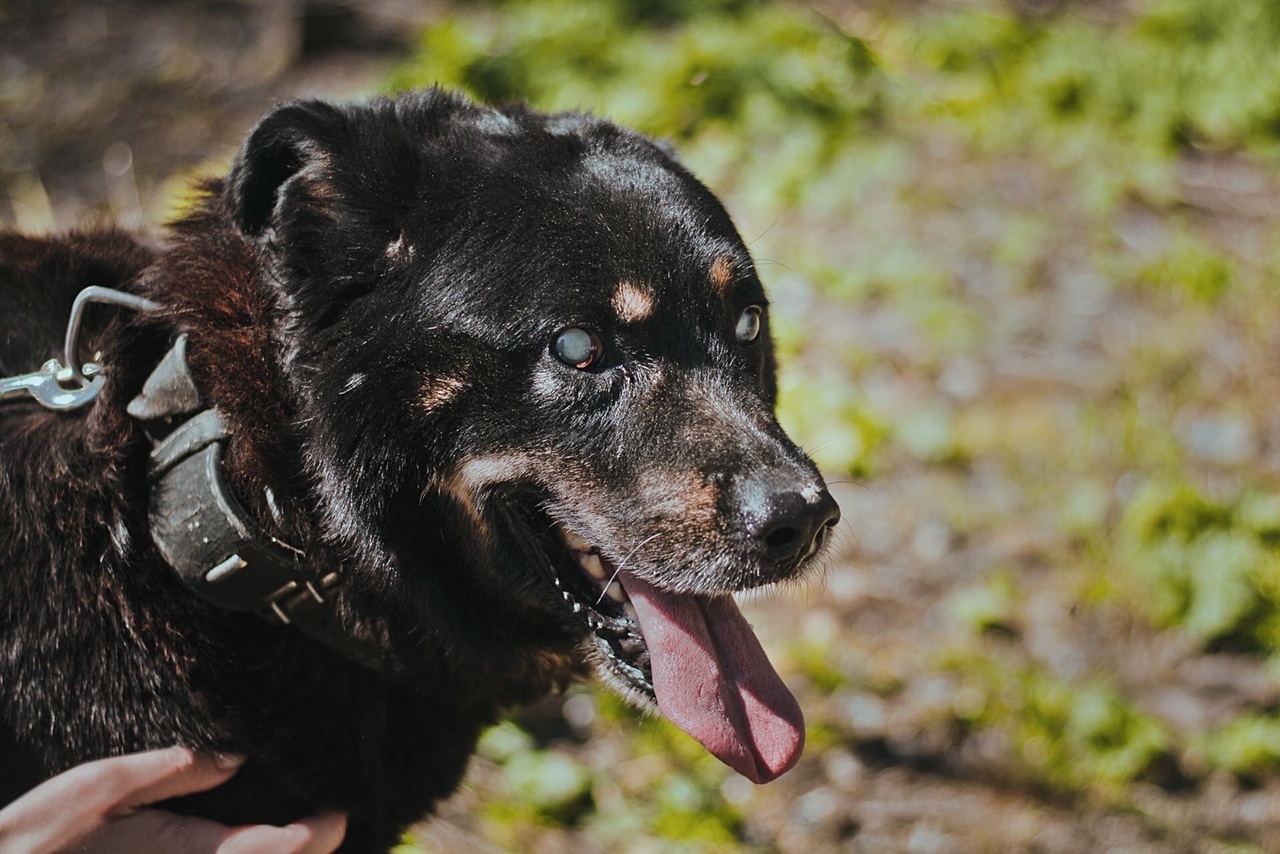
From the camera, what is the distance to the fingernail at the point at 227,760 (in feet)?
8.29

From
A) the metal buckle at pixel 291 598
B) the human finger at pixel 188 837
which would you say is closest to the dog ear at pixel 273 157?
the metal buckle at pixel 291 598

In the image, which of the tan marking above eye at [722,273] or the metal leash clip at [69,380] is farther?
the tan marking above eye at [722,273]

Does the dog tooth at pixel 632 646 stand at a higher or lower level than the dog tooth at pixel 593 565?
lower

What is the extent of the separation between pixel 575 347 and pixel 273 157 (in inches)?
29.5

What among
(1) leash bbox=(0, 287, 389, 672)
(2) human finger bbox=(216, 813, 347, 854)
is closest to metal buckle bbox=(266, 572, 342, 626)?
(1) leash bbox=(0, 287, 389, 672)

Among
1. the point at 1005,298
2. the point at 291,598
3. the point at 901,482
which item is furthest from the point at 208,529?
the point at 1005,298

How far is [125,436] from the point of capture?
8.29ft

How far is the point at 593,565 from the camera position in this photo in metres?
2.82

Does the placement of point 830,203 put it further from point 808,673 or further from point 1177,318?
point 808,673

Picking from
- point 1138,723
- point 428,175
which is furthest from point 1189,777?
point 428,175

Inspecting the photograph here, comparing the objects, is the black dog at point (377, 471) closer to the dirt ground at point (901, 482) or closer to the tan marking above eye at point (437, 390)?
the tan marking above eye at point (437, 390)

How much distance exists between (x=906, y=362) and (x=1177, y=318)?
125cm

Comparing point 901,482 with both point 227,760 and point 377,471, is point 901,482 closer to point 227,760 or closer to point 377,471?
point 377,471

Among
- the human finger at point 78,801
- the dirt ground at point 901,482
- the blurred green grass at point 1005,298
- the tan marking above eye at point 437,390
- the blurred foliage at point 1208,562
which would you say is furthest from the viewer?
the blurred foliage at point 1208,562
